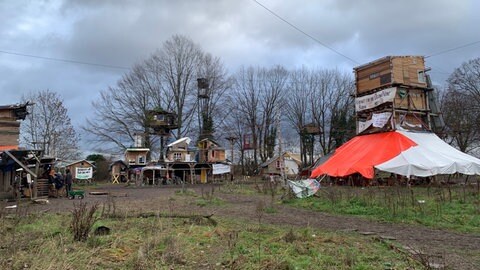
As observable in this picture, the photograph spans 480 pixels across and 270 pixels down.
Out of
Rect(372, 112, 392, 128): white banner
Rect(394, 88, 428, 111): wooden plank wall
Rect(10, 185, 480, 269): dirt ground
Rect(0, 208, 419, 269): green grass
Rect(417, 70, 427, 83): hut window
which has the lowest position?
Rect(10, 185, 480, 269): dirt ground

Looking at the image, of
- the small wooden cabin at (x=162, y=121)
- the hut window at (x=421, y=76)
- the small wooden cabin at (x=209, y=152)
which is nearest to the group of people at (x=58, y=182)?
the hut window at (x=421, y=76)

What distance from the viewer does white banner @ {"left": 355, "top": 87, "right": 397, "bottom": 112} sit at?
84.1 feet

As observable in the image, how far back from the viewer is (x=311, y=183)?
16.7 meters

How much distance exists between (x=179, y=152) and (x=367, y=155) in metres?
29.0

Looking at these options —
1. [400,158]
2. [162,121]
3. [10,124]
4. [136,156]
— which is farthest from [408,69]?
[136,156]

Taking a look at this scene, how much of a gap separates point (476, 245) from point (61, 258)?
728 centimetres

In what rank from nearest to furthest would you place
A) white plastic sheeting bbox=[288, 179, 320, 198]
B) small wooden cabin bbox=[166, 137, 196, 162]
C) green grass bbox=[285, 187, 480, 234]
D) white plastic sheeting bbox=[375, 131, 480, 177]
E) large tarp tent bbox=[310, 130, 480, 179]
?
green grass bbox=[285, 187, 480, 234] < white plastic sheeting bbox=[288, 179, 320, 198] < white plastic sheeting bbox=[375, 131, 480, 177] < large tarp tent bbox=[310, 130, 480, 179] < small wooden cabin bbox=[166, 137, 196, 162]

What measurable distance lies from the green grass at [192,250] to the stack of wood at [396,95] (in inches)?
762

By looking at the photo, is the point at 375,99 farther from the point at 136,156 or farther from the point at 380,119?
the point at 136,156

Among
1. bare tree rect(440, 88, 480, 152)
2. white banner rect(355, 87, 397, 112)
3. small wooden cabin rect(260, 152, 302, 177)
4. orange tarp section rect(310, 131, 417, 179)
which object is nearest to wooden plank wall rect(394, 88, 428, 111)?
white banner rect(355, 87, 397, 112)

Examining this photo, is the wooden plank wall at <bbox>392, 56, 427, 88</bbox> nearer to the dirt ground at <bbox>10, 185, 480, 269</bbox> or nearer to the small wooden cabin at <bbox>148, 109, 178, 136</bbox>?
the dirt ground at <bbox>10, 185, 480, 269</bbox>

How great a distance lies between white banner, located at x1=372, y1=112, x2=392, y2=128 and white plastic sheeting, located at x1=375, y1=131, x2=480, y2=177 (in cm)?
275

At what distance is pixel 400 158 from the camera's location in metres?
21.7

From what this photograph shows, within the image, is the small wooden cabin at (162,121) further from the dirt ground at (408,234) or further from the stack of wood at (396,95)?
the dirt ground at (408,234)
